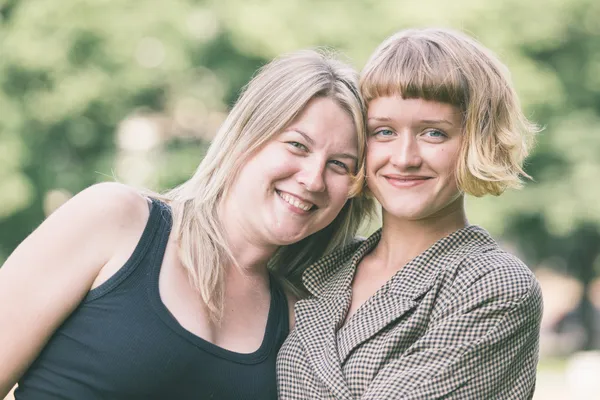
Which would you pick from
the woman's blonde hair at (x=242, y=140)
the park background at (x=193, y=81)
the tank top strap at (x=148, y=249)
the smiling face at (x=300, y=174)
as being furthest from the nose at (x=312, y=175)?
the park background at (x=193, y=81)

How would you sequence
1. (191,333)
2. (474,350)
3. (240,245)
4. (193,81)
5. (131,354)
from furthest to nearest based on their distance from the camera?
1. (193,81)
2. (240,245)
3. (191,333)
4. (131,354)
5. (474,350)

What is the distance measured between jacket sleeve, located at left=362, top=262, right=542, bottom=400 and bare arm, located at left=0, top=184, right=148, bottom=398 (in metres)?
1.01

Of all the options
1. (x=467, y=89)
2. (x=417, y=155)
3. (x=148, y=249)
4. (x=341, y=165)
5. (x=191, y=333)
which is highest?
(x=467, y=89)

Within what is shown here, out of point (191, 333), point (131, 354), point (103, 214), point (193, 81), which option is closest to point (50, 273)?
point (103, 214)

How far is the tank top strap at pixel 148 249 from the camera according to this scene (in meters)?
2.81

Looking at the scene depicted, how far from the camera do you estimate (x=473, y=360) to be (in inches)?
104

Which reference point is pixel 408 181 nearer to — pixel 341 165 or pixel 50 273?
pixel 341 165

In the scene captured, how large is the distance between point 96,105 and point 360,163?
8895mm

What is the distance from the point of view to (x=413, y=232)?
10.2ft

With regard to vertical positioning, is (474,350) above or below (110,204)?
below

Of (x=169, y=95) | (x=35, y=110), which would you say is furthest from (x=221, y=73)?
(x=35, y=110)

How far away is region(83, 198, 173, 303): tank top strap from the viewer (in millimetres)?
2807

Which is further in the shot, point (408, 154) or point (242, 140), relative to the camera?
point (242, 140)

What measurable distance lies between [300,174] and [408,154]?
0.42 m
